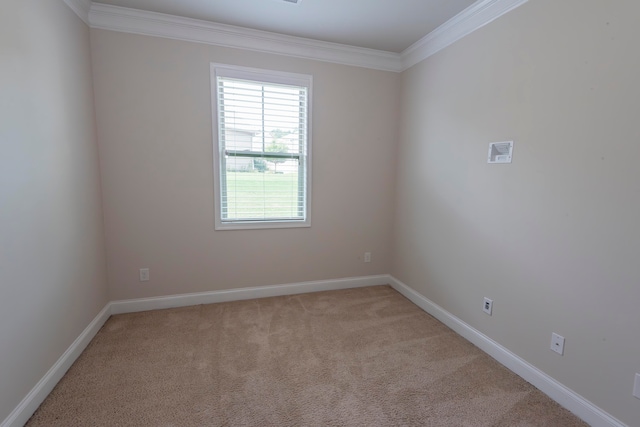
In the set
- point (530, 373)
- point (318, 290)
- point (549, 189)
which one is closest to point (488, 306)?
point (530, 373)

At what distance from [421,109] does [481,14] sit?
0.90m

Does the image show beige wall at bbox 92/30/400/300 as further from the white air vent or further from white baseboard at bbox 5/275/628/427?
the white air vent

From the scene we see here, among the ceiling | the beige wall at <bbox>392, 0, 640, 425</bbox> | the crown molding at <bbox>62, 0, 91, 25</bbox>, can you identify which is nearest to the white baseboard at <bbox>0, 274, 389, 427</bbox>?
the beige wall at <bbox>392, 0, 640, 425</bbox>

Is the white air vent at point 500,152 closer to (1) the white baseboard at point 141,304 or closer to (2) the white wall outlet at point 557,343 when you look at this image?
(2) the white wall outlet at point 557,343

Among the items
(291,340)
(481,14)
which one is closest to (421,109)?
(481,14)

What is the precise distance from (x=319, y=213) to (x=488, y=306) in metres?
1.78

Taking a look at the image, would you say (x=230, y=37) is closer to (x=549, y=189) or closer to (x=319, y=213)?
(x=319, y=213)

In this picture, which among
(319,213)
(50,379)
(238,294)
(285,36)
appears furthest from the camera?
(319,213)

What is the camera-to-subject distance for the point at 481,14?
217 centimetres

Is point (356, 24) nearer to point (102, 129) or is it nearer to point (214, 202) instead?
point (214, 202)

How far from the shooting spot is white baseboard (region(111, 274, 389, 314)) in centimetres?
271

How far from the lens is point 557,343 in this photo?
5.74 feet

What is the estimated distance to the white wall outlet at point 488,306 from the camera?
2186mm

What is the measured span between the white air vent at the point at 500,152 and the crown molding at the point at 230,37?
1.62 metres
